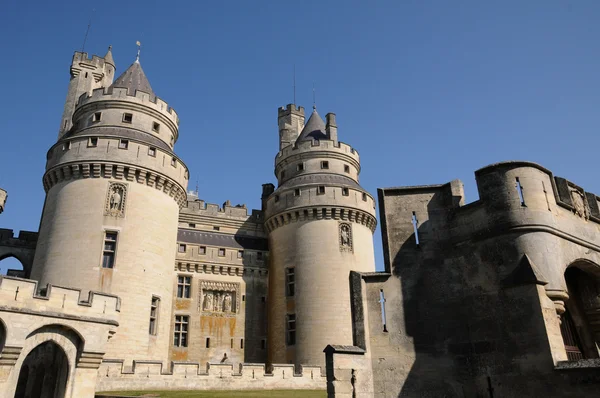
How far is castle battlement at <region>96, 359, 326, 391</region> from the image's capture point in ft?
62.2

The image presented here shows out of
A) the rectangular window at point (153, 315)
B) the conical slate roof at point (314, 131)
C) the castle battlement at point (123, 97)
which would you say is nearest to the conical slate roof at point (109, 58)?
the castle battlement at point (123, 97)

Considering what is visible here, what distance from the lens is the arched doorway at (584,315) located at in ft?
40.2

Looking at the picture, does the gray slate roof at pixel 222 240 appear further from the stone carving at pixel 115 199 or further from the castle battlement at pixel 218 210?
the stone carving at pixel 115 199

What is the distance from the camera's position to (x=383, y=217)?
11812 mm

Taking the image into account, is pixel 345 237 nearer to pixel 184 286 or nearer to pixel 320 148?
pixel 320 148

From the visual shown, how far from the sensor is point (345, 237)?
29609mm

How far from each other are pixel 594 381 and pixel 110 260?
2087 centimetres

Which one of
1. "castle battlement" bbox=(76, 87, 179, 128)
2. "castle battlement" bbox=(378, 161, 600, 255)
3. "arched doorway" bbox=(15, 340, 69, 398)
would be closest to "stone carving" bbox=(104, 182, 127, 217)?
"castle battlement" bbox=(76, 87, 179, 128)

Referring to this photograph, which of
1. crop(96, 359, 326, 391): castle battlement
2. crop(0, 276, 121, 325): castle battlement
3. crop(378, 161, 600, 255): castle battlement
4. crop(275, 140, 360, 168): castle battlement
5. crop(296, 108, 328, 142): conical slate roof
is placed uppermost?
crop(296, 108, 328, 142): conical slate roof

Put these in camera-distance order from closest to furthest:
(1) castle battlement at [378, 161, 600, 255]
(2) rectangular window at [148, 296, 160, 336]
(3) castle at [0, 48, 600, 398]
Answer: (3) castle at [0, 48, 600, 398]
(1) castle battlement at [378, 161, 600, 255]
(2) rectangular window at [148, 296, 160, 336]

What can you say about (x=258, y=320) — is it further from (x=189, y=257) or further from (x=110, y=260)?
(x=110, y=260)

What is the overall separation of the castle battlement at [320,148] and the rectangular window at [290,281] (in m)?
9.06

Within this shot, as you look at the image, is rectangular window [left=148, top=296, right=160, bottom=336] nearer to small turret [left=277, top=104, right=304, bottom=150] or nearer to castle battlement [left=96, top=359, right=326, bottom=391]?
castle battlement [left=96, top=359, right=326, bottom=391]

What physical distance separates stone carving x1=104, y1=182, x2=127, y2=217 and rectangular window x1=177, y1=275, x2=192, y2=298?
7754mm
